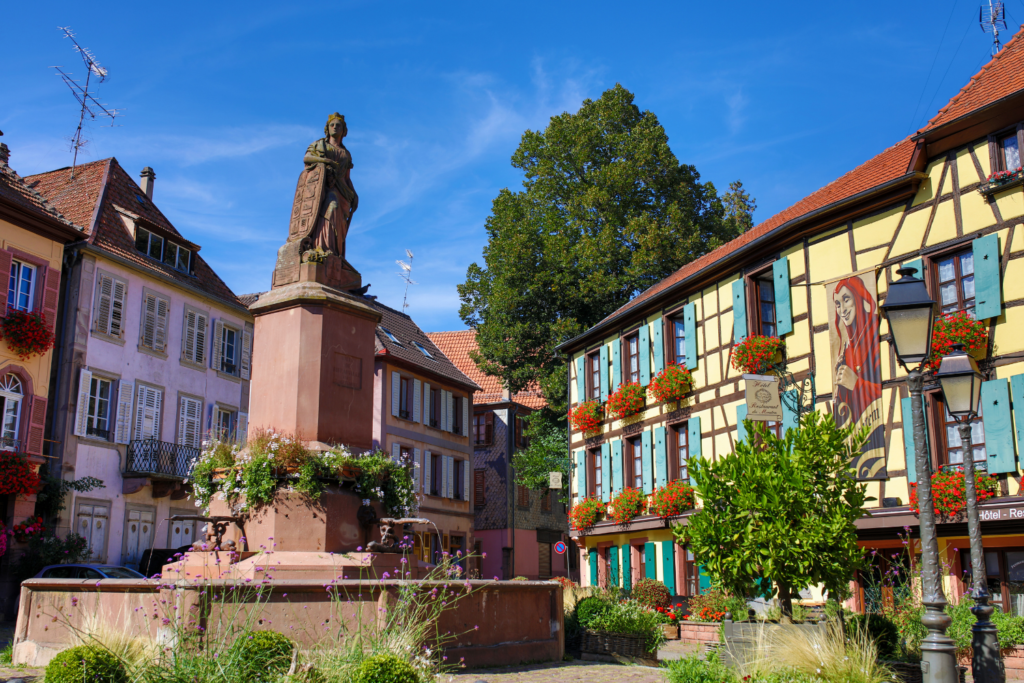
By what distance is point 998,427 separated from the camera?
14.8 m

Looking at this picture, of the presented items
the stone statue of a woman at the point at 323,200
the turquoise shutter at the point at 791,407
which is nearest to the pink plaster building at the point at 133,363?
the stone statue of a woman at the point at 323,200

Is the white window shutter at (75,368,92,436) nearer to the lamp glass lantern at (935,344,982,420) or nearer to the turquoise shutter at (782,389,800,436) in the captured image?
the turquoise shutter at (782,389,800,436)

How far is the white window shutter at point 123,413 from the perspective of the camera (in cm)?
2542

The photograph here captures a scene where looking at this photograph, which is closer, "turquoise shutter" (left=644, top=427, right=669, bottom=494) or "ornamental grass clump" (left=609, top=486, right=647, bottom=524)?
"turquoise shutter" (left=644, top=427, right=669, bottom=494)

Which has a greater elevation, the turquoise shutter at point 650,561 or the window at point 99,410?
the window at point 99,410

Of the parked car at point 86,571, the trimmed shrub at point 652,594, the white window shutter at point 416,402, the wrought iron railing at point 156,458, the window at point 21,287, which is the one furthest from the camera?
the white window shutter at point 416,402

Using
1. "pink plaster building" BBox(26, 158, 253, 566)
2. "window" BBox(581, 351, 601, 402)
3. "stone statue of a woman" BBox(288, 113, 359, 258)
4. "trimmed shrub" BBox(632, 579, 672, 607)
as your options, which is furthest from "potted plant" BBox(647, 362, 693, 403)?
"pink plaster building" BBox(26, 158, 253, 566)

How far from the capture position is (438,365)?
127 feet

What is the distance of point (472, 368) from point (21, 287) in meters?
25.2

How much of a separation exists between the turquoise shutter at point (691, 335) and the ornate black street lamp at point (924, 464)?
14.9 metres

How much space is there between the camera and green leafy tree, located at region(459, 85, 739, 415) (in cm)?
3055

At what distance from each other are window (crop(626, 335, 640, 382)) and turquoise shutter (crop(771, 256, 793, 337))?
6164 millimetres

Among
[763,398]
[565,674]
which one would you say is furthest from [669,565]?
[565,674]

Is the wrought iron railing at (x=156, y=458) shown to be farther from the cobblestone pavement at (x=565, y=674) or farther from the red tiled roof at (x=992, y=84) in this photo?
the red tiled roof at (x=992, y=84)
